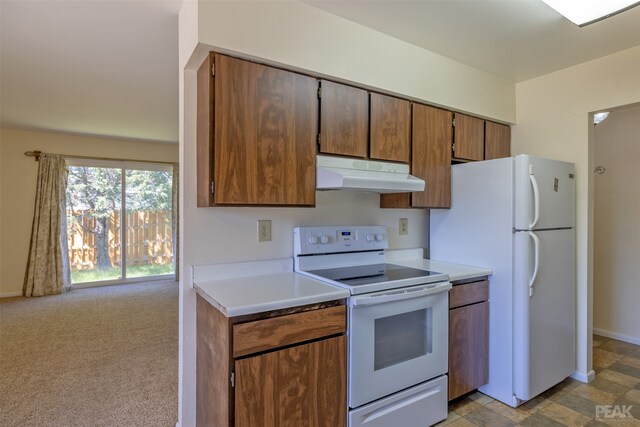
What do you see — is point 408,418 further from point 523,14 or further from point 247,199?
point 523,14

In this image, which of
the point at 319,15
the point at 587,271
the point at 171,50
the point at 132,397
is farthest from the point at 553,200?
the point at 132,397

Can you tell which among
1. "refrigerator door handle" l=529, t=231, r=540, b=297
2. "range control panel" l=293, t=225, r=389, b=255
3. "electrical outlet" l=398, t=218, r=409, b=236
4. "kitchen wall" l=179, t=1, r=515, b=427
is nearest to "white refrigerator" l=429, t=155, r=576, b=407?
"refrigerator door handle" l=529, t=231, r=540, b=297

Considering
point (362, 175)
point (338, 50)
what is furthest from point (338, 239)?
point (338, 50)

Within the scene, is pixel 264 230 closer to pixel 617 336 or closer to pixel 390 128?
pixel 390 128

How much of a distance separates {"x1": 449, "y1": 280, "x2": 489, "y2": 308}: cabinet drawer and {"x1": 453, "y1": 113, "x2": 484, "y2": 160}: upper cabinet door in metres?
0.98

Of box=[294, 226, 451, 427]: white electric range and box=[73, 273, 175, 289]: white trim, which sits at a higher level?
box=[294, 226, 451, 427]: white electric range

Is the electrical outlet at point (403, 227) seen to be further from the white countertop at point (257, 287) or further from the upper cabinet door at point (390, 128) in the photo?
the white countertop at point (257, 287)

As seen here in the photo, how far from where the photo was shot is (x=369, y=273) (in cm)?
210

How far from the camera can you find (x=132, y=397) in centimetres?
238

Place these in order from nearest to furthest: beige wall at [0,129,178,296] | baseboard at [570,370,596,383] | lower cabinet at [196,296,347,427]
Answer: lower cabinet at [196,296,347,427] → baseboard at [570,370,596,383] → beige wall at [0,129,178,296]

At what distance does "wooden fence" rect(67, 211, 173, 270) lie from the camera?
532 centimetres

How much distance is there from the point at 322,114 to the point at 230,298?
114 centimetres

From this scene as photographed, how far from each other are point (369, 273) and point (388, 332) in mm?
369

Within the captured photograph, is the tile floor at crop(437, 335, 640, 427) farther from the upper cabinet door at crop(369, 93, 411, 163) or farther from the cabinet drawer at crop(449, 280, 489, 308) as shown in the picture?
the upper cabinet door at crop(369, 93, 411, 163)
